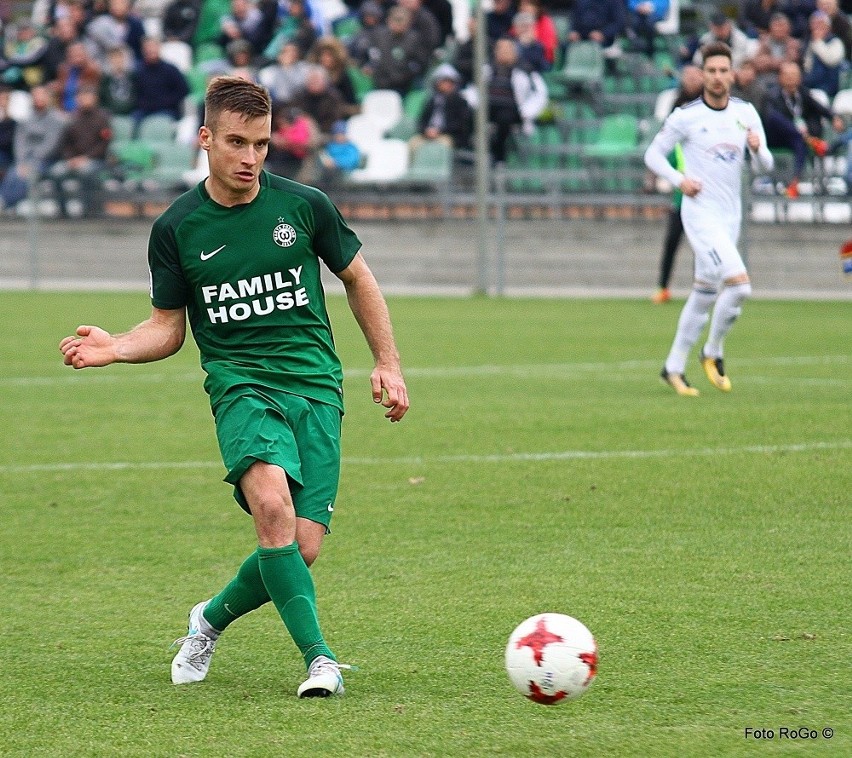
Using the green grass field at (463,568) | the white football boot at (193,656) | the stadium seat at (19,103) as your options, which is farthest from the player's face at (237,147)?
the stadium seat at (19,103)

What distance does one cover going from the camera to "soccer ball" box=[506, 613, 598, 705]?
4.39 meters

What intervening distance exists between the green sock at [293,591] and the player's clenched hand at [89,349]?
2.51 ft

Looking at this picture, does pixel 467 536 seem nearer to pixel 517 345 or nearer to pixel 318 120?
pixel 517 345

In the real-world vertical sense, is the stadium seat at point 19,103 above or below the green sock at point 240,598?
below

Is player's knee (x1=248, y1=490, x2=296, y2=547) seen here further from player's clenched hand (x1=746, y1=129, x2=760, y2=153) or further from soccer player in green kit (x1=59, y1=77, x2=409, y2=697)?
player's clenched hand (x1=746, y1=129, x2=760, y2=153)

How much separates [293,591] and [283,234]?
42.6 inches

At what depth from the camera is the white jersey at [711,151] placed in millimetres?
11719

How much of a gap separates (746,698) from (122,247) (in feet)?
74.0

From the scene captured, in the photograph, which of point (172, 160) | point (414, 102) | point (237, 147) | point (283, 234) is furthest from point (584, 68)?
point (237, 147)

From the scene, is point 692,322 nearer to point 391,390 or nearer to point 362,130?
point 391,390

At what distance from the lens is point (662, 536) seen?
23.0 feet

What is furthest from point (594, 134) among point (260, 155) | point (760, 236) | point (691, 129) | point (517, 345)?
point (260, 155)

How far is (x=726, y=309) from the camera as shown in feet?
38.4

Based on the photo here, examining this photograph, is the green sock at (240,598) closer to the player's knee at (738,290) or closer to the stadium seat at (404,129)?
the player's knee at (738,290)
